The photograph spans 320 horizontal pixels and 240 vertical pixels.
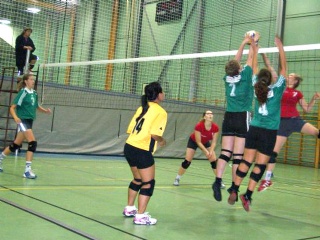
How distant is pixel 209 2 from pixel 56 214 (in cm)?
1527

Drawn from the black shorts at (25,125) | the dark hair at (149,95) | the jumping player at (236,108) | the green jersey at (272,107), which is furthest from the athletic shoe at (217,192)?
the black shorts at (25,125)

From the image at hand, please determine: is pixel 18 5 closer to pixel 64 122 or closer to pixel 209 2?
pixel 64 122

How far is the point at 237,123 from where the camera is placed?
5164 millimetres

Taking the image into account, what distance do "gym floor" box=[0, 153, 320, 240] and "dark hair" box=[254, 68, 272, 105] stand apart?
1441mm

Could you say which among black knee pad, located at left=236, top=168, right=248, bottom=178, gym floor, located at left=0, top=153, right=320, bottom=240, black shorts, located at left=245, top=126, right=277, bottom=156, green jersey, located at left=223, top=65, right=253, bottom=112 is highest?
green jersey, located at left=223, top=65, right=253, bottom=112

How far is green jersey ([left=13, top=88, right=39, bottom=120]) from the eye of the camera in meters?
6.73

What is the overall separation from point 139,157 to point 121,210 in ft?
3.21

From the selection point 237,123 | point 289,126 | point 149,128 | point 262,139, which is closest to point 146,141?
point 149,128

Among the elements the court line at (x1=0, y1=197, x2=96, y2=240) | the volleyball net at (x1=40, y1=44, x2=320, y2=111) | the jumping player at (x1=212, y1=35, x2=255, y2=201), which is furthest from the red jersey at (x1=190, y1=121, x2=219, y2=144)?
the volleyball net at (x1=40, y1=44, x2=320, y2=111)

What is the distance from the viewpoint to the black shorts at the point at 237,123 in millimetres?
5141

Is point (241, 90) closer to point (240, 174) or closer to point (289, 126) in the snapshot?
point (240, 174)

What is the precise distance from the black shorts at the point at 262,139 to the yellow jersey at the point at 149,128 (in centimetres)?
132

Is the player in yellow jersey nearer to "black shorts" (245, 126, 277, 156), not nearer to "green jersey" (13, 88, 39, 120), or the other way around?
"black shorts" (245, 126, 277, 156)

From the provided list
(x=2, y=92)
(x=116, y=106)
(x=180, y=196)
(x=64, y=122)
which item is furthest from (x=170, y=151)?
(x=180, y=196)
